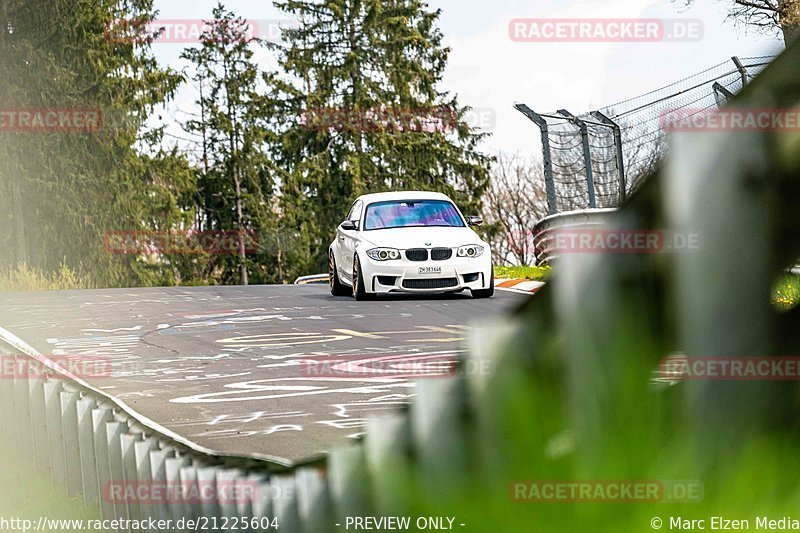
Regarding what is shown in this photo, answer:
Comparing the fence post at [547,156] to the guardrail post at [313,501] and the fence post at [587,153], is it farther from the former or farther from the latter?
the guardrail post at [313,501]

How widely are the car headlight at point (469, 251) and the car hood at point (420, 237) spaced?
67mm

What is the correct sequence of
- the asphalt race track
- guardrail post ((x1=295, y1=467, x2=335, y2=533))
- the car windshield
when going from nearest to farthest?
guardrail post ((x1=295, y1=467, x2=335, y2=533)) < the asphalt race track < the car windshield

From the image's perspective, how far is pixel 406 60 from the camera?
41906 mm

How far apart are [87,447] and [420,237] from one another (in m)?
11.9

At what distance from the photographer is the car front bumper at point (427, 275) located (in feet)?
49.4

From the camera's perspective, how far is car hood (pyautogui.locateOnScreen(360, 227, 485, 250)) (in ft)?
49.7

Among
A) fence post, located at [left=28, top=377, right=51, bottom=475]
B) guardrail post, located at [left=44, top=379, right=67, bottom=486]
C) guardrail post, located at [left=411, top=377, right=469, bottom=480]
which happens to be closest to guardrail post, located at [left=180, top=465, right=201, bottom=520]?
guardrail post, located at [left=411, top=377, right=469, bottom=480]

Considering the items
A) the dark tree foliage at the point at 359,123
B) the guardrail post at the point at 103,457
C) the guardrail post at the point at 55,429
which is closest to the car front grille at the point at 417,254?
the guardrail post at the point at 55,429

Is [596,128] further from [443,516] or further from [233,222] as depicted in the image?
[233,222]

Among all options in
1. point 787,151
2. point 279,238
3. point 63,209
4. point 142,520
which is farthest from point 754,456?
point 279,238

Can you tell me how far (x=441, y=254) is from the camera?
1509 centimetres

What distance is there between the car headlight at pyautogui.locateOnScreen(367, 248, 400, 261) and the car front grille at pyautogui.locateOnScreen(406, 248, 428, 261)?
17 cm

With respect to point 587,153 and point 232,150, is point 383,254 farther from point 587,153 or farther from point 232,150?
point 232,150

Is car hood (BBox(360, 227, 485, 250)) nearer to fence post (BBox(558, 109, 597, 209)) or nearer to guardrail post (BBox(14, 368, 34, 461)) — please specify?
fence post (BBox(558, 109, 597, 209))
